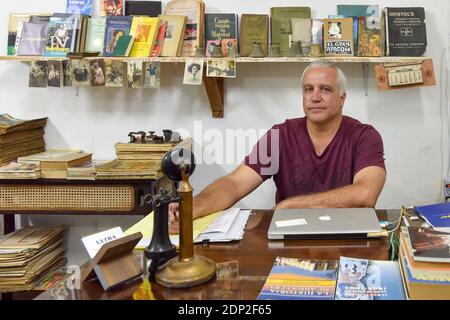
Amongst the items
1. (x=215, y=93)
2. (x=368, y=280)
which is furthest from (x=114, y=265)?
Result: (x=215, y=93)

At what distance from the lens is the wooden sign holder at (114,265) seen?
90 centimetres

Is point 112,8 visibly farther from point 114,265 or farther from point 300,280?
point 300,280

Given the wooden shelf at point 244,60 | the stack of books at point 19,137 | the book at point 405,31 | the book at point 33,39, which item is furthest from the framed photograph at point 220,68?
the stack of books at point 19,137

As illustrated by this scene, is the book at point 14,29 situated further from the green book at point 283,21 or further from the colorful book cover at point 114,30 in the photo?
the green book at point 283,21

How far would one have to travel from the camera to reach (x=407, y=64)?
2.46 metres

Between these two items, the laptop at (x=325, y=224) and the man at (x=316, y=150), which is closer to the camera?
the laptop at (x=325, y=224)

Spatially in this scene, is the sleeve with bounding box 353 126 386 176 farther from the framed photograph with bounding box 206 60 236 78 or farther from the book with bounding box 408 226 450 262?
the book with bounding box 408 226 450 262

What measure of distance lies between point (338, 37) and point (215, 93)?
71 centimetres

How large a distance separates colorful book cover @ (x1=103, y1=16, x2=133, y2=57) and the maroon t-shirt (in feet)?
3.36

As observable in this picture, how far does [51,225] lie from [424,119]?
2.28 meters

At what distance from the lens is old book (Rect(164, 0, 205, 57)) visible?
259 cm

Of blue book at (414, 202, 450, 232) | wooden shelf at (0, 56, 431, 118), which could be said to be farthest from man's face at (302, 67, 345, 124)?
blue book at (414, 202, 450, 232)

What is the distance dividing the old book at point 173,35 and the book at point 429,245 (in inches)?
71.6

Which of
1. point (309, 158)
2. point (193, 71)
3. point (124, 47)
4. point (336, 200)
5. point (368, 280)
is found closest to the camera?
point (368, 280)
